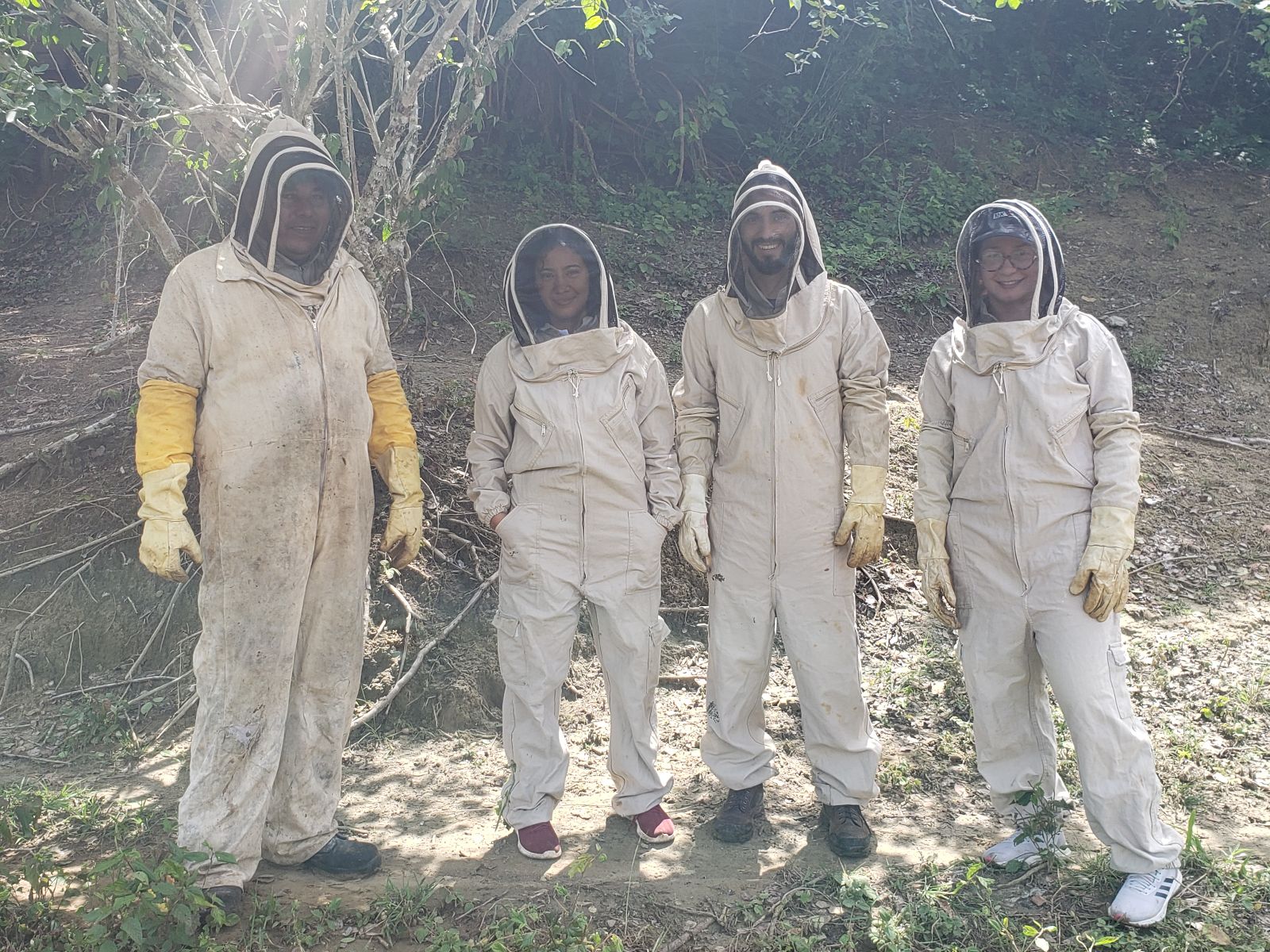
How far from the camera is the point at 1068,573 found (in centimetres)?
296

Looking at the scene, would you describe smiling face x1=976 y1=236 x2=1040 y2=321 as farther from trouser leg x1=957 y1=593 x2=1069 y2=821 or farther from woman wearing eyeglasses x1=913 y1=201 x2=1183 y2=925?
trouser leg x1=957 y1=593 x2=1069 y2=821

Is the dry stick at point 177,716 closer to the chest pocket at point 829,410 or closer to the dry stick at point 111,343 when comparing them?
the chest pocket at point 829,410

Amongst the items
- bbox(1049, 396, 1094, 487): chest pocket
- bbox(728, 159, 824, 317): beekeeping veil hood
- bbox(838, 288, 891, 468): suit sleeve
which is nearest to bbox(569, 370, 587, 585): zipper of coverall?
bbox(728, 159, 824, 317): beekeeping veil hood

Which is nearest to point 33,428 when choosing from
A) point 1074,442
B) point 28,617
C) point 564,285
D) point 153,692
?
point 28,617

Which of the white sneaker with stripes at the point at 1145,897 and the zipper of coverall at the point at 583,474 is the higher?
the zipper of coverall at the point at 583,474

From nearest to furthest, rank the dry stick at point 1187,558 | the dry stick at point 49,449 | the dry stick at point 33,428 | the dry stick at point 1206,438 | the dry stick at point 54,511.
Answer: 1. the dry stick at point 54,511
2. the dry stick at point 49,449
3. the dry stick at point 1187,558
4. the dry stick at point 33,428
5. the dry stick at point 1206,438

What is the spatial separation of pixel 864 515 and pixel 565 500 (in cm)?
93

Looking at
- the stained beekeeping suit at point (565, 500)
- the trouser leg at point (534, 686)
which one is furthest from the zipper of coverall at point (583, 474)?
the trouser leg at point (534, 686)

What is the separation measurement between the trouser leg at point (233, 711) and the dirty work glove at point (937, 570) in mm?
1878

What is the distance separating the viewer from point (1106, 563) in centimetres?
287

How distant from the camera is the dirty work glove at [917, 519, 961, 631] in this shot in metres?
3.14

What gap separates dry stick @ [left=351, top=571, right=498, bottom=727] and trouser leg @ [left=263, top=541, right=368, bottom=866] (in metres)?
0.98

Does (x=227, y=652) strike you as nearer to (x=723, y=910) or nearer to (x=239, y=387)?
(x=239, y=387)

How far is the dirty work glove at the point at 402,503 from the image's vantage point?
3.30 metres
